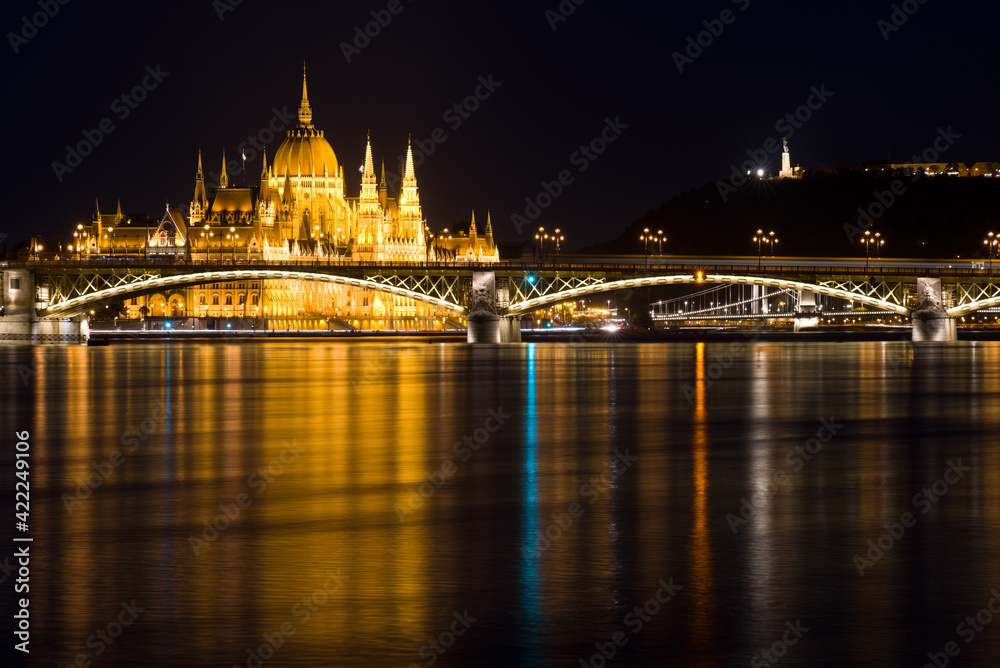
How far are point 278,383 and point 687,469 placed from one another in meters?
32.9

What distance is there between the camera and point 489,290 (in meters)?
113

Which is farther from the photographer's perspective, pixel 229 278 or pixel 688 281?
pixel 229 278

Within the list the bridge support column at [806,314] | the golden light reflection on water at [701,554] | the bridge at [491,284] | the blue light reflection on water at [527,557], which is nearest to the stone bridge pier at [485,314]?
the bridge at [491,284]

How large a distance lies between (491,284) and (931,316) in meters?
35.3

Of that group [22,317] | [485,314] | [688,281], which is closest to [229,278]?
[22,317]

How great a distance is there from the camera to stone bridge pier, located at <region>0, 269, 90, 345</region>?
114688mm

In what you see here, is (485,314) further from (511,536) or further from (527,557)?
(527,557)

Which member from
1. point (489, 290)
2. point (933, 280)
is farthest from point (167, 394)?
point (933, 280)

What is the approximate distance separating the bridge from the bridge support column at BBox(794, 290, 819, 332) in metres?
52.9

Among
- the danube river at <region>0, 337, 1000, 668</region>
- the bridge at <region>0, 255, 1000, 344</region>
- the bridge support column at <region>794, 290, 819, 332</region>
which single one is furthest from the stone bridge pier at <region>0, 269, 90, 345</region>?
the bridge support column at <region>794, 290, 819, 332</region>

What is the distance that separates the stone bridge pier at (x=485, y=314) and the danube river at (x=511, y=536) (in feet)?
235

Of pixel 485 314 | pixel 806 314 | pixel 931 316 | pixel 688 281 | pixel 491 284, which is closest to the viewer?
pixel 688 281

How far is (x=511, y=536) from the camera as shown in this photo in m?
18.0

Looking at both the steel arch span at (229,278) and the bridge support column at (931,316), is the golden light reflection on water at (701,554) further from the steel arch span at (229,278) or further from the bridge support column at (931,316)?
the bridge support column at (931,316)
